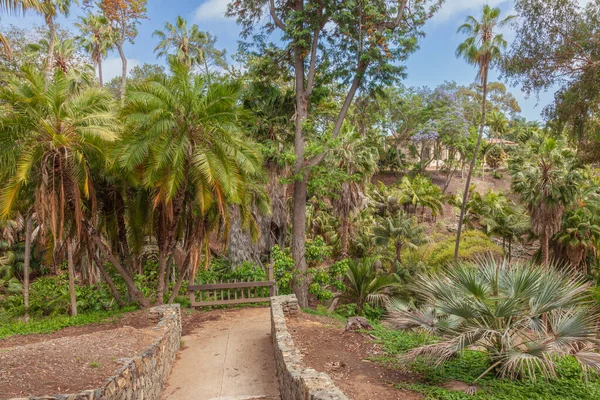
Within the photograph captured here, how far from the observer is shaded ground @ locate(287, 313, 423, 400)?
5766 millimetres

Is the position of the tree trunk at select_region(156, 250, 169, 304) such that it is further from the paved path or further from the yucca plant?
the yucca plant

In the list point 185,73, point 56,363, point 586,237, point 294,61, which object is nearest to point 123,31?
point 294,61

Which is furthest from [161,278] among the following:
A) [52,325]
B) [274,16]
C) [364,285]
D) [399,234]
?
[399,234]

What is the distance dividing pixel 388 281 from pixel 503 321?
1235 centimetres

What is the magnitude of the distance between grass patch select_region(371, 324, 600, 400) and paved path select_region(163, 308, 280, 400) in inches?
99.0

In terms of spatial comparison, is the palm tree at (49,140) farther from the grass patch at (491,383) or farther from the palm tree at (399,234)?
the palm tree at (399,234)

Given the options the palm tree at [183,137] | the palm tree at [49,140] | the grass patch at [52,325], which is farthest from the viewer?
the grass patch at [52,325]

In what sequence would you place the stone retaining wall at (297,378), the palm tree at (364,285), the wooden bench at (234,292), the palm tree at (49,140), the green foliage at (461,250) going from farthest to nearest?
the green foliage at (461,250)
the palm tree at (364,285)
the wooden bench at (234,292)
the palm tree at (49,140)
the stone retaining wall at (297,378)

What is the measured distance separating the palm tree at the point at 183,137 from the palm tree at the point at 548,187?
1494cm

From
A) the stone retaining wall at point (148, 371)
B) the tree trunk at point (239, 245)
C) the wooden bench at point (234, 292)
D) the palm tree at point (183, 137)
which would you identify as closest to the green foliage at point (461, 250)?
the tree trunk at point (239, 245)

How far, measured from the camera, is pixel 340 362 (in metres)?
6.96

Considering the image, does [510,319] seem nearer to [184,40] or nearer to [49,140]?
[49,140]

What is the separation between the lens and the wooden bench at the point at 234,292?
44.1ft

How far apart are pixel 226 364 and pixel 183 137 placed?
5246 mm
